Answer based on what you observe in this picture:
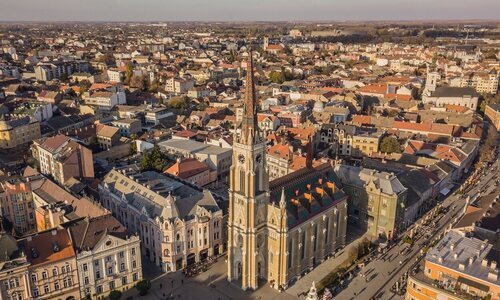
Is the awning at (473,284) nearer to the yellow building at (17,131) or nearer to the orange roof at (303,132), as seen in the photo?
the orange roof at (303,132)

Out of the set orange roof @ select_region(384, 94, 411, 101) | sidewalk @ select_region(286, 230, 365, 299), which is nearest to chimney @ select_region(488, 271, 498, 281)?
sidewalk @ select_region(286, 230, 365, 299)

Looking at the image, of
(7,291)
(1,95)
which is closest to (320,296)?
(7,291)

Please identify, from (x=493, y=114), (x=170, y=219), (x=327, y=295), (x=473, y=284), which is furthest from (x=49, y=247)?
(x=493, y=114)

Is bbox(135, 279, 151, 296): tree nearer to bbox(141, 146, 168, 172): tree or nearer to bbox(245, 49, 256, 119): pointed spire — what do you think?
bbox(245, 49, 256, 119): pointed spire

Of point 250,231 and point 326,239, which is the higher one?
point 250,231

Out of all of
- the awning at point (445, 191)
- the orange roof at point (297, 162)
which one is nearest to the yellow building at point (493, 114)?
the awning at point (445, 191)

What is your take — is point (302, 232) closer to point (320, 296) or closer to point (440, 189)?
point (320, 296)
